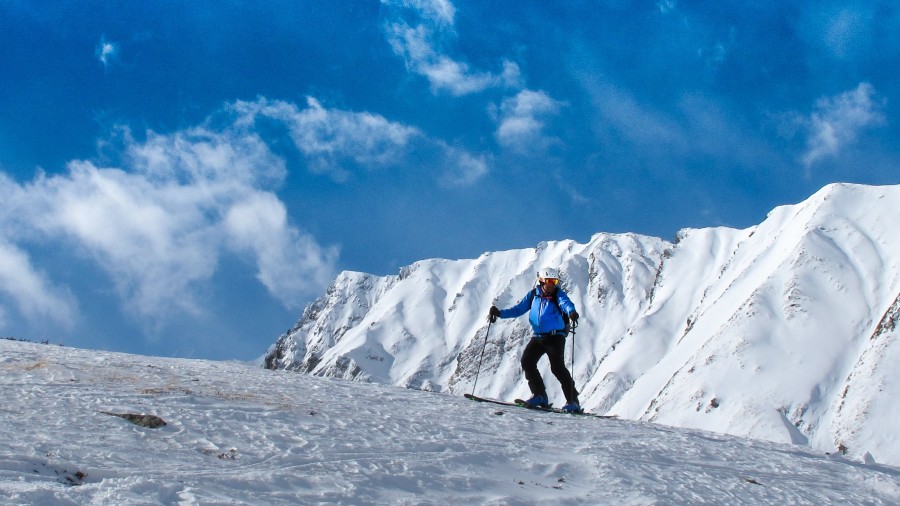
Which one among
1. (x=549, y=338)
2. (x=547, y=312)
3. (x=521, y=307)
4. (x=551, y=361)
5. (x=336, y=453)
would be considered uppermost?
(x=521, y=307)

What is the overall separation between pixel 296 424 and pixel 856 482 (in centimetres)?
735

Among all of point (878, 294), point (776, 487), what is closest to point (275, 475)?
point (776, 487)

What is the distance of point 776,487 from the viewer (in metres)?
9.66

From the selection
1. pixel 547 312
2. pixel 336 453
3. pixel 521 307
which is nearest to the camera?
pixel 336 453

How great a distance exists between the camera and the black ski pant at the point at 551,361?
49.6ft

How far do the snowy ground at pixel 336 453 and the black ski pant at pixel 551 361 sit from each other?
190 centimetres

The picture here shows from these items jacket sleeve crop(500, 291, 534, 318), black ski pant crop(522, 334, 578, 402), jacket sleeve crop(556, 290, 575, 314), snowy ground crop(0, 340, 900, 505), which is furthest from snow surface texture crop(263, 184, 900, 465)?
snowy ground crop(0, 340, 900, 505)

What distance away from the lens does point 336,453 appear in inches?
337

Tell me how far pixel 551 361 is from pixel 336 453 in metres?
7.47

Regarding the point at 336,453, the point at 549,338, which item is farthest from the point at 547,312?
the point at 336,453

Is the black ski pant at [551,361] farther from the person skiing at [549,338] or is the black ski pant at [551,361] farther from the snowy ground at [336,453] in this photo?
the snowy ground at [336,453]

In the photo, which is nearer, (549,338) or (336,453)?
(336,453)

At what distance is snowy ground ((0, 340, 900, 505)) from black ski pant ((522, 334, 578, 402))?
190 centimetres

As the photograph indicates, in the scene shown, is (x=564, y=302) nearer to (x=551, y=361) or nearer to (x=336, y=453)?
(x=551, y=361)
